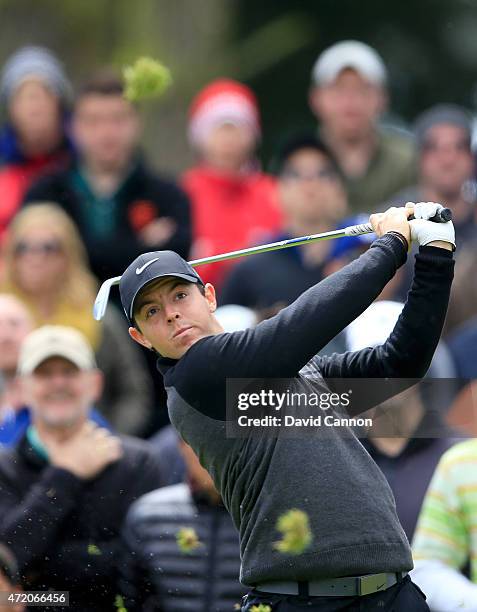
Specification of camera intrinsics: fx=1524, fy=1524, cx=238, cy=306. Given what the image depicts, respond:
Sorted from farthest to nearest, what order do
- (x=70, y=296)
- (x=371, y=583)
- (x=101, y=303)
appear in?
(x=70, y=296), (x=101, y=303), (x=371, y=583)

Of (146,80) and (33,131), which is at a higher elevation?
(33,131)

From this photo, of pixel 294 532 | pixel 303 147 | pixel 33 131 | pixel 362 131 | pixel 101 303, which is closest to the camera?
pixel 294 532

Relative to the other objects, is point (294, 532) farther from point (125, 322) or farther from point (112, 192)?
point (112, 192)

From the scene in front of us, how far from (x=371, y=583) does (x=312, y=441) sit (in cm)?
52

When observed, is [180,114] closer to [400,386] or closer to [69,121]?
[69,121]

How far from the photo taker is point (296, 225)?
9219 millimetres

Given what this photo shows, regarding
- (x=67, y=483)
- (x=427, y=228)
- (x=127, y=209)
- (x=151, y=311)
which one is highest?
(x=127, y=209)

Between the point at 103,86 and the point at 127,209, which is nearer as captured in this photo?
the point at 127,209

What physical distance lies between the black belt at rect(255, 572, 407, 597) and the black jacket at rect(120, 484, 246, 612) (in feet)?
5.02

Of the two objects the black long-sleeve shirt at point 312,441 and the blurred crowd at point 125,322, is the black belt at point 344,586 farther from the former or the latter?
the blurred crowd at point 125,322

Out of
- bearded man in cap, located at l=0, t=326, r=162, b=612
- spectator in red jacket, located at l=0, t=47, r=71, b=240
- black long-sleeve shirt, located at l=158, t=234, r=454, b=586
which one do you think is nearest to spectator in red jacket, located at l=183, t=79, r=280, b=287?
spectator in red jacket, located at l=0, t=47, r=71, b=240

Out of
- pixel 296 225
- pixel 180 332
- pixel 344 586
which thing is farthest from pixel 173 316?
pixel 296 225

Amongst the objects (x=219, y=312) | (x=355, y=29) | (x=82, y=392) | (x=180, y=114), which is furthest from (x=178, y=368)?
(x=355, y=29)

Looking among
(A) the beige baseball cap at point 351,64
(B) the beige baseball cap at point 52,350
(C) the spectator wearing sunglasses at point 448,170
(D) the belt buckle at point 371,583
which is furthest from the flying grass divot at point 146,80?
(A) the beige baseball cap at point 351,64
